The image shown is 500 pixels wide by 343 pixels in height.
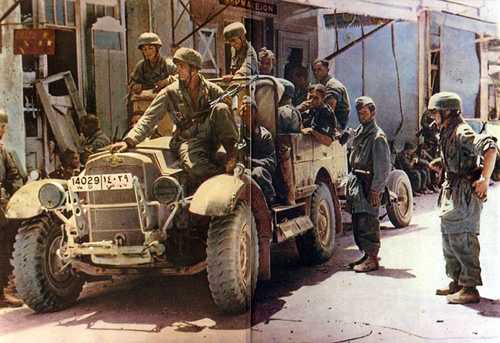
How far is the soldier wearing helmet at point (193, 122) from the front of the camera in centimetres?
396

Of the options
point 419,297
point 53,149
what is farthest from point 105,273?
point 419,297

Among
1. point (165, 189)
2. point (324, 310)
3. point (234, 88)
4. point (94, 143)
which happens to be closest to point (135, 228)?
point (165, 189)

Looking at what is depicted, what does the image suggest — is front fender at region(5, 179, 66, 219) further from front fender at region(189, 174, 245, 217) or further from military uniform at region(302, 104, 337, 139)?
military uniform at region(302, 104, 337, 139)

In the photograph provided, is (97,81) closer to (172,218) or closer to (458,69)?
(172,218)

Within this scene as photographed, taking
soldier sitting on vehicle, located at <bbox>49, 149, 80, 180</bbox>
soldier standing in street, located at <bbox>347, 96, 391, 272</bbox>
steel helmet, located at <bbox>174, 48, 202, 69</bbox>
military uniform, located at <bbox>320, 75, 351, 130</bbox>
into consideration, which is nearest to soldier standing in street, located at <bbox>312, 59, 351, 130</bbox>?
military uniform, located at <bbox>320, 75, 351, 130</bbox>

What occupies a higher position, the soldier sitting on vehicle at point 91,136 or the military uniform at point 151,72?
the military uniform at point 151,72

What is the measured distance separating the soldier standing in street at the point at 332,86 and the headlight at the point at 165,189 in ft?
3.57

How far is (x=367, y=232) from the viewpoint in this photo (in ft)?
13.4

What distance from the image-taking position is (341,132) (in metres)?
4.21

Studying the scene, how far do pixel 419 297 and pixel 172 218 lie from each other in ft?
4.72

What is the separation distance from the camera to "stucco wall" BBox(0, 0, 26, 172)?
372 cm

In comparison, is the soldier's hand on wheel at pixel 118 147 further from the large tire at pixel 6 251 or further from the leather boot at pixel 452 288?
the leather boot at pixel 452 288

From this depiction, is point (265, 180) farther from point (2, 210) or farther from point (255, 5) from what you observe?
point (2, 210)

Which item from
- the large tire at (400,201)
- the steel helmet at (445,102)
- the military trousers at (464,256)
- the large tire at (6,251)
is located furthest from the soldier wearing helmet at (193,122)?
the military trousers at (464,256)
